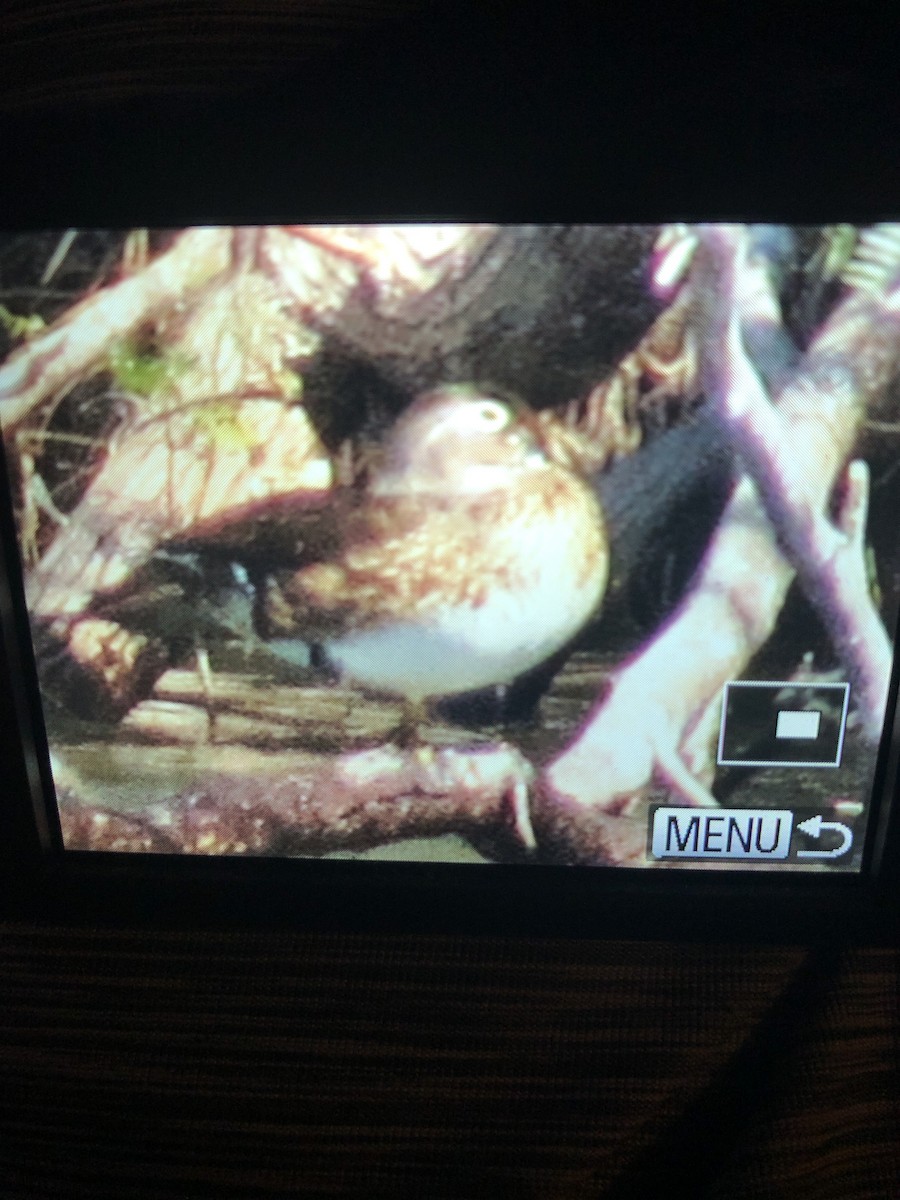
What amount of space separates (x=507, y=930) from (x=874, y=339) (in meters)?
0.54

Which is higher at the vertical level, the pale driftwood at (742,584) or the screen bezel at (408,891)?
the pale driftwood at (742,584)

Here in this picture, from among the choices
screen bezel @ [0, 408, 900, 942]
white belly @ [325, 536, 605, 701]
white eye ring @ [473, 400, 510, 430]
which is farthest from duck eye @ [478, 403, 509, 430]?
screen bezel @ [0, 408, 900, 942]

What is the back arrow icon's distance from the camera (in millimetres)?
931

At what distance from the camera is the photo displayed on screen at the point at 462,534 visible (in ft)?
2.67

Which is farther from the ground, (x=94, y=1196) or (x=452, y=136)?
(x=452, y=136)

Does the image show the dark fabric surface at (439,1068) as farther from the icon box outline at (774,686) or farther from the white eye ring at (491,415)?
the white eye ring at (491,415)

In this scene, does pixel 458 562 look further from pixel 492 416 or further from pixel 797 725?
pixel 797 725

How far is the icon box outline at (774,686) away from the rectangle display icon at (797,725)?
0.02 meters

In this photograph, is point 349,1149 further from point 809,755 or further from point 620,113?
point 620,113

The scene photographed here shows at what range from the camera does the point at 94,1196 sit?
2.81 feet

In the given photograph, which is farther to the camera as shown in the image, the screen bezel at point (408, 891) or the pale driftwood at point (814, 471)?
the screen bezel at point (408, 891)

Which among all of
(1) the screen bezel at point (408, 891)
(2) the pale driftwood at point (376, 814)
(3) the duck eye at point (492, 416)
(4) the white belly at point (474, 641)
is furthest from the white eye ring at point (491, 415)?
(1) the screen bezel at point (408, 891)

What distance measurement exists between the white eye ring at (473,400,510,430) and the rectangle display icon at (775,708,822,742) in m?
0.30

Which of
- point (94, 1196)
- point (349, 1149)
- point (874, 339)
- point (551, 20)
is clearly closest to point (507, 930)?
point (349, 1149)
